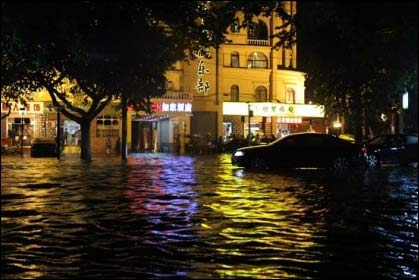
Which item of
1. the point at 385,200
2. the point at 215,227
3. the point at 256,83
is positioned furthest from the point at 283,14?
the point at 256,83

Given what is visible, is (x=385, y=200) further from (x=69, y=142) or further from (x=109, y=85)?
(x=69, y=142)

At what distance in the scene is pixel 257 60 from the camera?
60.0m

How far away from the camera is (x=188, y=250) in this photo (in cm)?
881

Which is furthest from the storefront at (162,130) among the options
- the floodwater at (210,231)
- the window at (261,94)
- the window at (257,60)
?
the floodwater at (210,231)

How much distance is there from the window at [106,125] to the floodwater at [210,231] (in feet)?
107

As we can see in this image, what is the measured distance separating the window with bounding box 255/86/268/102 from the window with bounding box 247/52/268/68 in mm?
2030

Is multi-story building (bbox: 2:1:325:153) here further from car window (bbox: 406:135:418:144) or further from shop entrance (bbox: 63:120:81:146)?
car window (bbox: 406:135:418:144)

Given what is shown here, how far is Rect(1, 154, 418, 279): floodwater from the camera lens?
25.4 feet

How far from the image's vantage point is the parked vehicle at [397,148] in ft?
92.7

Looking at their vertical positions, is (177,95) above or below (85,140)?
above

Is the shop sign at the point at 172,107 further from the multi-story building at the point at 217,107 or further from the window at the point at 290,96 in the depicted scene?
the window at the point at 290,96

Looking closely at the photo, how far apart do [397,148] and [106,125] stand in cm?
2820

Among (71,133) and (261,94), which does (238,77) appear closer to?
(261,94)

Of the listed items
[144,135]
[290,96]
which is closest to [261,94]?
[290,96]
